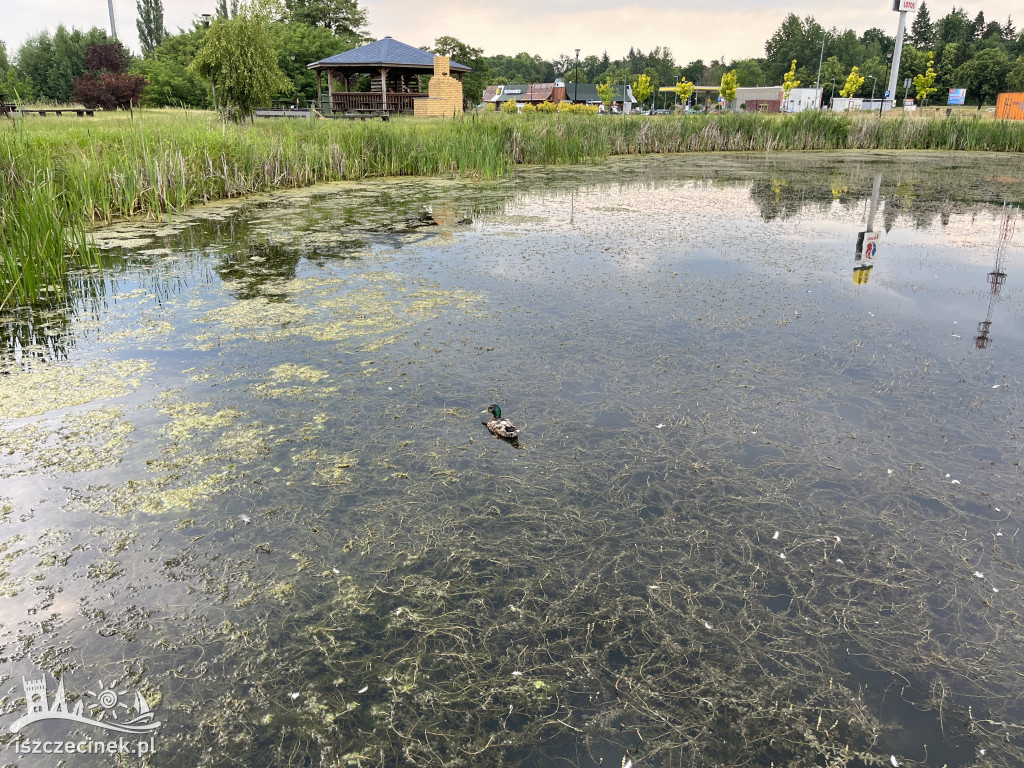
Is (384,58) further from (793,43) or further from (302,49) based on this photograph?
(793,43)

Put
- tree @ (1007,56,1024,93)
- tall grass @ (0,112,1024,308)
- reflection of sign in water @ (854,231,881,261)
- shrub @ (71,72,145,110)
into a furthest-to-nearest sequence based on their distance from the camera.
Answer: tree @ (1007,56,1024,93) → shrub @ (71,72,145,110) → reflection of sign in water @ (854,231,881,261) → tall grass @ (0,112,1024,308)

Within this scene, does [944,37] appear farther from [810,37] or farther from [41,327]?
[41,327]

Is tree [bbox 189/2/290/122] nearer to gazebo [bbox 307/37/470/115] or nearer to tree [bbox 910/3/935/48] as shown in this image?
gazebo [bbox 307/37/470/115]

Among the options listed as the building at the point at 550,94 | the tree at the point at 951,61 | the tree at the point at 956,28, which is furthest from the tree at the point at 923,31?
the building at the point at 550,94

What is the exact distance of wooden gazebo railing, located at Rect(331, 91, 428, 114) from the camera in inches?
862

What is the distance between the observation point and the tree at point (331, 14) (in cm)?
3825

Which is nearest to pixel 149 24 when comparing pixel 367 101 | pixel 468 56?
pixel 468 56

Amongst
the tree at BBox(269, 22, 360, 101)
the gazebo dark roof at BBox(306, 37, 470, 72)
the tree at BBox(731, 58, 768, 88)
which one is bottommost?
the gazebo dark roof at BBox(306, 37, 470, 72)

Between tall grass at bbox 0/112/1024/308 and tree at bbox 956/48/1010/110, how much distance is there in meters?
40.8

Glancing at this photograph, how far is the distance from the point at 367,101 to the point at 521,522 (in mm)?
23208

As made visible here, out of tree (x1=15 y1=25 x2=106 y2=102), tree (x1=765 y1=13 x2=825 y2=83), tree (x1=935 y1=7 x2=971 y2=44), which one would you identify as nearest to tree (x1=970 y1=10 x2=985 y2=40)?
tree (x1=935 y1=7 x2=971 y2=44)

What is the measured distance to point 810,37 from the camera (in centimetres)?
7719

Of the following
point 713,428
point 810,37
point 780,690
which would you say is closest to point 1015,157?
point 713,428

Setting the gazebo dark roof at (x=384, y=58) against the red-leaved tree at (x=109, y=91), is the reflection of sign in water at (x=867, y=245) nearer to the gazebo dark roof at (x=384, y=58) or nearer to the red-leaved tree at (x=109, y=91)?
the gazebo dark roof at (x=384, y=58)
